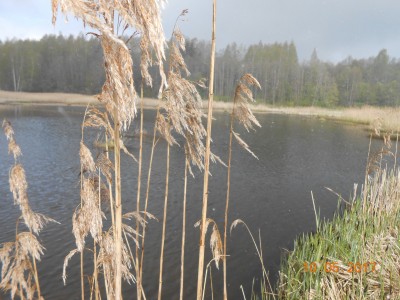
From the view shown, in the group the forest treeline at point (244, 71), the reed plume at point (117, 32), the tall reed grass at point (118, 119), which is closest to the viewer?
the reed plume at point (117, 32)

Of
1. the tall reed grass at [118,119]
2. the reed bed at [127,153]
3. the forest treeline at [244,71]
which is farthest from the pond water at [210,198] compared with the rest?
the forest treeline at [244,71]

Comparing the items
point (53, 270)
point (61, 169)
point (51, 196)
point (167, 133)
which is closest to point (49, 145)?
point (61, 169)

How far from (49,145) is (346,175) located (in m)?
14.6

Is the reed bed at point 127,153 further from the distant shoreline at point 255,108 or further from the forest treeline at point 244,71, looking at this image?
the forest treeline at point 244,71

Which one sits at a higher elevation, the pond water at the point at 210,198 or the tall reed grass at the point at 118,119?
the tall reed grass at the point at 118,119

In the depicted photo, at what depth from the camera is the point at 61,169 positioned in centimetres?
1220

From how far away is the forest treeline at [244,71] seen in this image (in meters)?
61.9

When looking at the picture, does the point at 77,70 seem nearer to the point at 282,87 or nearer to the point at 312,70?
the point at 282,87

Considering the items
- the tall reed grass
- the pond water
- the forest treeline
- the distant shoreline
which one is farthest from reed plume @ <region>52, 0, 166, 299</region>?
the forest treeline

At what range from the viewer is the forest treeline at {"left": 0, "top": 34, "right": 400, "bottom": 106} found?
203 feet

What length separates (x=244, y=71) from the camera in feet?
234

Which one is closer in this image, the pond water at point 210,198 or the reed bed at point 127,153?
the reed bed at point 127,153

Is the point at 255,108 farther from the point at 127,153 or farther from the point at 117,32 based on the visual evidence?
the point at 117,32

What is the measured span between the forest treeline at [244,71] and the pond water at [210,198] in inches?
1712
